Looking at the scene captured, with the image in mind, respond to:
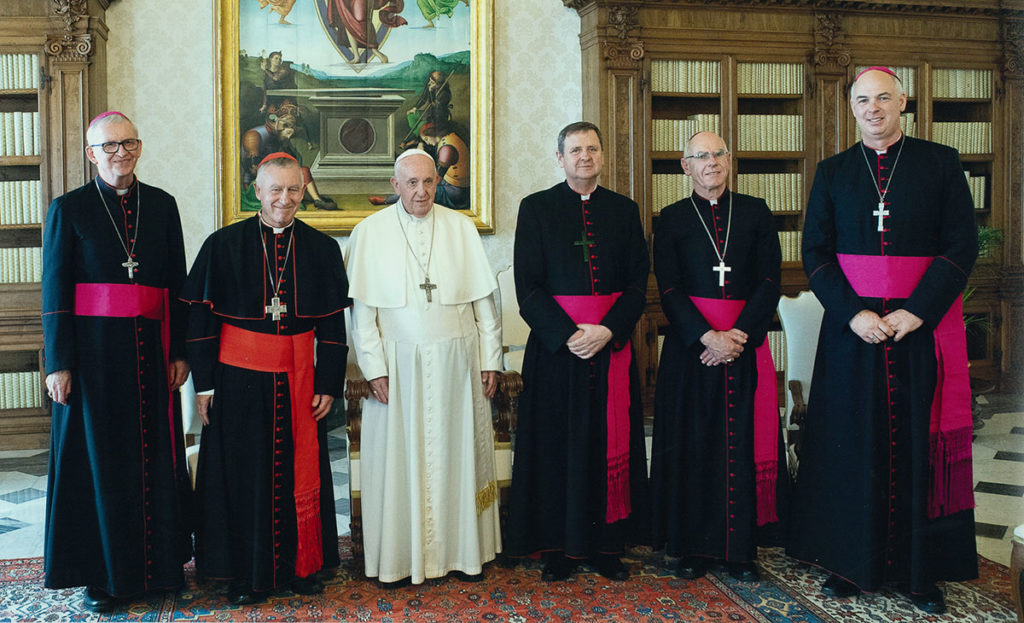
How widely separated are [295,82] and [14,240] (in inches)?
85.4

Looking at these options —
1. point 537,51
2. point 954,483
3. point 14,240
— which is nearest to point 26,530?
point 14,240

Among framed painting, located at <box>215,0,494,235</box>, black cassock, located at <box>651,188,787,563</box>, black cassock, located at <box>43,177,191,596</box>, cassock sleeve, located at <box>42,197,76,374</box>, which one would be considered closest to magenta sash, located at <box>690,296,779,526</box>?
black cassock, located at <box>651,188,787,563</box>

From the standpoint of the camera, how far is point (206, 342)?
3215 mm

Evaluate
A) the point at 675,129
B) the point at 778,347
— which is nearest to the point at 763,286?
the point at 675,129

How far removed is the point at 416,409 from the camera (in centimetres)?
340

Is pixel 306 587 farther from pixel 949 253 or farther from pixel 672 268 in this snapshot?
pixel 949 253

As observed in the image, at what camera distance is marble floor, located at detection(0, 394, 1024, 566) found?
398 cm

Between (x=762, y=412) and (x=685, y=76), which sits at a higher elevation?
(x=685, y=76)

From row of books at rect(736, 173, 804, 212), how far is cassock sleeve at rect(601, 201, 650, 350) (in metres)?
3.13

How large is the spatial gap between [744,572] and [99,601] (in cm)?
243

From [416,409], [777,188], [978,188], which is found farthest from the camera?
[978,188]

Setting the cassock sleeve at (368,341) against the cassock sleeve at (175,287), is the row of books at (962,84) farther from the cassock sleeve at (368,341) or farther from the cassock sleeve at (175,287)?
the cassock sleeve at (175,287)

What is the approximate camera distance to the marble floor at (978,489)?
13.1 ft

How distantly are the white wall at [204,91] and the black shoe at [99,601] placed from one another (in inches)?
131
